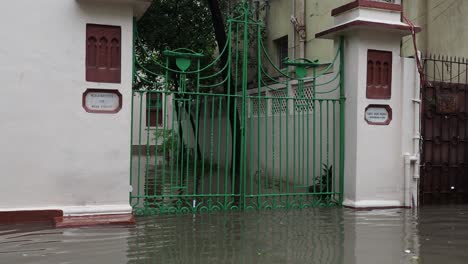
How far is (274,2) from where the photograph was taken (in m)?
13.0

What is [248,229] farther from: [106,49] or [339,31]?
[339,31]

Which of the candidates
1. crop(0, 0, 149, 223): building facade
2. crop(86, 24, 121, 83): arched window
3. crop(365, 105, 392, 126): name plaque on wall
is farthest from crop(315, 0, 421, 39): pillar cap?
crop(86, 24, 121, 83): arched window

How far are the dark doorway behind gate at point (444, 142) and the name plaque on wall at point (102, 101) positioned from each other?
450 centimetres

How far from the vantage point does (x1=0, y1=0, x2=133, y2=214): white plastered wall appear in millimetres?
5590

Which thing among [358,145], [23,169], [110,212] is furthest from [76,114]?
[358,145]

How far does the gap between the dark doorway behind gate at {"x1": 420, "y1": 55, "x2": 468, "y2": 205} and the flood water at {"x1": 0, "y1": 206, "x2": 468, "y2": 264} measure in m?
1.02

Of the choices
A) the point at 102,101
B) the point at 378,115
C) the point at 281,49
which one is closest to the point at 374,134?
the point at 378,115

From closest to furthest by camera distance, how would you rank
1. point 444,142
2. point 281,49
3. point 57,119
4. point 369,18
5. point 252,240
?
point 252,240, point 57,119, point 369,18, point 444,142, point 281,49

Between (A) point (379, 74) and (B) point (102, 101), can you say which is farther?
(A) point (379, 74)

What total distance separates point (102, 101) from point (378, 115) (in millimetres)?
3858

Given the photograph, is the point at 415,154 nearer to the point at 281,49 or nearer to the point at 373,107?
the point at 373,107

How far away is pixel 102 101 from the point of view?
19.5 ft

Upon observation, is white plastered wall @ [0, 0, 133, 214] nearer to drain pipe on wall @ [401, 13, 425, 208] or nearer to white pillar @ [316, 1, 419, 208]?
white pillar @ [316, 1, 419, 208]

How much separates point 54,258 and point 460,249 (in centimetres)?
383
